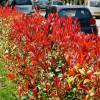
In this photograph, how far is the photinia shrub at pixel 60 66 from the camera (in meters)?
4.67

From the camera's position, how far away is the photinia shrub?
4673 millimetres

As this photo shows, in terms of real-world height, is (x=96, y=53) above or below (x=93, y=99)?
above

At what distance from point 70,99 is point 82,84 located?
59cm

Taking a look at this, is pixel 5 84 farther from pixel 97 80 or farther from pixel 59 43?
pixel 97 80

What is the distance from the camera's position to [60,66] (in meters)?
5.72

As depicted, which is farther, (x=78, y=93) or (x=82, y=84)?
(x=78, y=93)

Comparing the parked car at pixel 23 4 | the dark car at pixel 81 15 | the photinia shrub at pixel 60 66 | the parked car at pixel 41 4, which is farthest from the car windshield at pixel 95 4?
the photinia shrub at pixel 60 66

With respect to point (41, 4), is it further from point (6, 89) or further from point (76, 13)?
point (6, 89)

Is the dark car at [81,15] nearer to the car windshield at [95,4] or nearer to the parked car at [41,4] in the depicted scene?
the car windshield at [95,4]

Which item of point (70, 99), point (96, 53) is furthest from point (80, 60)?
point (70, 99)

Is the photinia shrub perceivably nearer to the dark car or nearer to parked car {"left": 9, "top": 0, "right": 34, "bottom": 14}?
the dark car

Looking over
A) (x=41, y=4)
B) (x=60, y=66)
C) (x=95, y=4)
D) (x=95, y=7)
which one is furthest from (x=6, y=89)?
(x=41, y=4)

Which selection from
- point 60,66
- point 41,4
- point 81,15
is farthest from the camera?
point 41,4

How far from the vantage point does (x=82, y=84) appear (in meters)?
4.70
